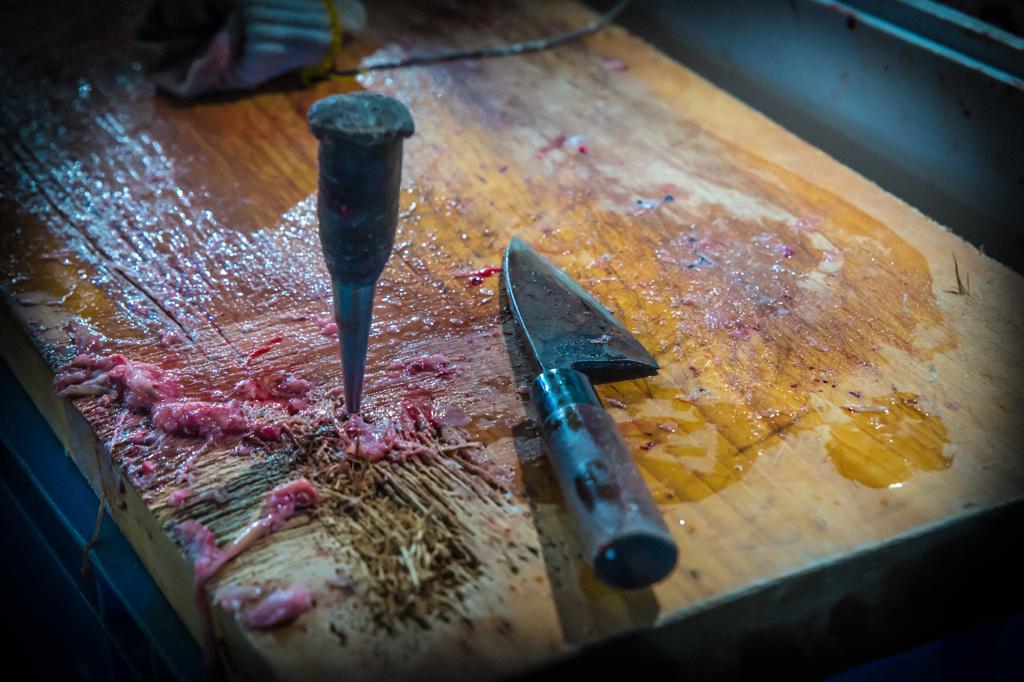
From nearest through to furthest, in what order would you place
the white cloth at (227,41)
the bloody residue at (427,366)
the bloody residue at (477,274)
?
the bloody residue at (427,366)
the bloody residue at (477,274)
the white cloth at (227,41)

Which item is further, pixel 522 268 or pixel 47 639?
pixel 47 639

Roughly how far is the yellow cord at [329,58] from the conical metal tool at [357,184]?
1.37m

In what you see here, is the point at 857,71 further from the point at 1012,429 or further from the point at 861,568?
the point at 861,568

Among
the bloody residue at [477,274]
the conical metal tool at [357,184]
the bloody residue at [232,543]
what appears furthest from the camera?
the bloody residue at [477,274]

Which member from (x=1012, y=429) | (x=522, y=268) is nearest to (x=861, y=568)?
(x=1012, y=429)

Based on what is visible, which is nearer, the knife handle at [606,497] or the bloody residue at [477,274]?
the knife handle at [606,497]

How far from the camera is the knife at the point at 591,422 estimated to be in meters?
0.89

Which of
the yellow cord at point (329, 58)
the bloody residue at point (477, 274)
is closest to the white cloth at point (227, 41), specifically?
the yellow cord at point (329, 58)

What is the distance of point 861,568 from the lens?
1.06 m

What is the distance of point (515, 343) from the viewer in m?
1.36

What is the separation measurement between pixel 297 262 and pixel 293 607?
0.80m

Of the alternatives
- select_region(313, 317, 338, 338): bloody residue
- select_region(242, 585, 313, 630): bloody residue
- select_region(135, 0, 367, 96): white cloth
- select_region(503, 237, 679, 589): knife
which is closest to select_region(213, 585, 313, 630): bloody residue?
select_region(242, 585, 313, 630): bloody residue

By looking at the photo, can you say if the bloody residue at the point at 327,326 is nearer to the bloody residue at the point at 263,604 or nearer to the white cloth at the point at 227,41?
the bloody residue at the point at 263,604

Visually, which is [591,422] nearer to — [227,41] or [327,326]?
[327,326]
